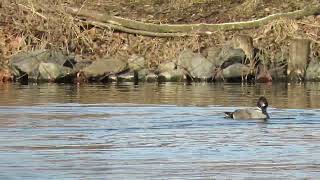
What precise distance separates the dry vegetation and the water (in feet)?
18.9

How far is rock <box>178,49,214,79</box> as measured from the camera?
31.3m

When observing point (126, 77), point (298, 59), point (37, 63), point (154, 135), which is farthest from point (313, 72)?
point (154, 135)

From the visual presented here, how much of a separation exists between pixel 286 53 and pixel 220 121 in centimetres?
1314

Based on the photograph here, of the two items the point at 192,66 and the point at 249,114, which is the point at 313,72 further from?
the point at 249,114

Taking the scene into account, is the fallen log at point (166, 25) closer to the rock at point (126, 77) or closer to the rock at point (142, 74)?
the rock at point (142, 74)

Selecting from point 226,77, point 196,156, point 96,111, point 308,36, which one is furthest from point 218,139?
point 308,36

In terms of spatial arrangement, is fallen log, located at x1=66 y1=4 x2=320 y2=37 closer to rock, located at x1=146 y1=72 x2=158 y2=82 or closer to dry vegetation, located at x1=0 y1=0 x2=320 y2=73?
dry vegetation, located at x1=0 y1=0 x2=320 y2=73

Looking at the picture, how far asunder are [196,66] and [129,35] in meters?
3.76

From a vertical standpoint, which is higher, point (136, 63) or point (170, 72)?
point (136, 63)

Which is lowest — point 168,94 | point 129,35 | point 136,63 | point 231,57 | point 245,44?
point 168,94

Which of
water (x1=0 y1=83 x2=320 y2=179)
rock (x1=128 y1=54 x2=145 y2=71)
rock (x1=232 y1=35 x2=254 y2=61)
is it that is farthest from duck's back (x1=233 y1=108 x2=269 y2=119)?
rock (x1=128 y1=54 x2=145 y2=71)

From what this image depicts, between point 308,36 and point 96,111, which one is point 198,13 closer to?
point 308,36

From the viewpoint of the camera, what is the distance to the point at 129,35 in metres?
34.5

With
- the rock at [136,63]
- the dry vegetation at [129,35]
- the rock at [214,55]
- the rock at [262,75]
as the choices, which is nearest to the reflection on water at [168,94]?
the rock at [262,75]
